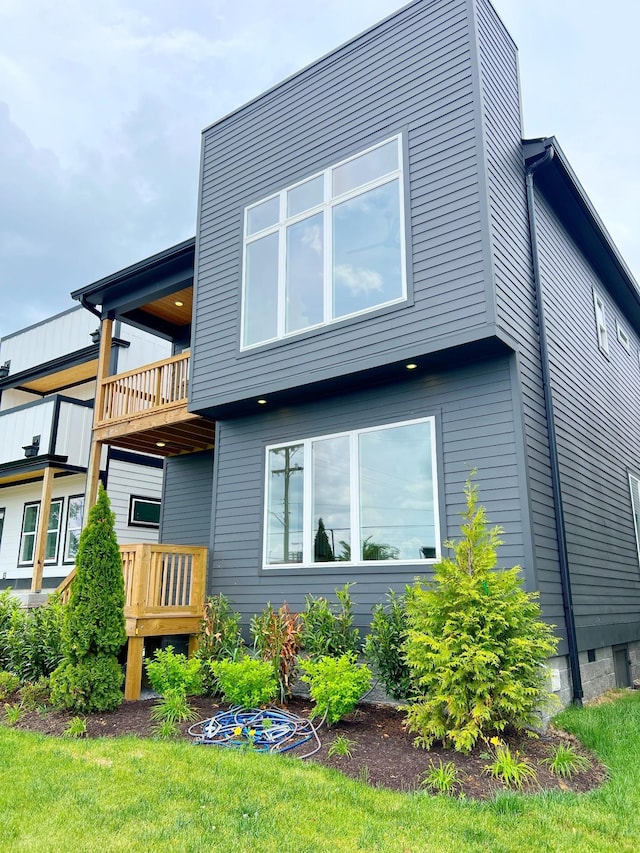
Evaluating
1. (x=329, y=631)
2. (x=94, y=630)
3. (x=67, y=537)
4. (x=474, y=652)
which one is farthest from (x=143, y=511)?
(x=474, y=652)

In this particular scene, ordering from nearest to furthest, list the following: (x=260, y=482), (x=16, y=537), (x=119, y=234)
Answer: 1. (x=260, y=482)
2. (x=16, y=537)
3. (x=119, y=234)

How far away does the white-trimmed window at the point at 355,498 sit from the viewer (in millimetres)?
6578

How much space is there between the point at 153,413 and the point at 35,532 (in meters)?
6.61

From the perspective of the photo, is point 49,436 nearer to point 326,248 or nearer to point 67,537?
point 67,537

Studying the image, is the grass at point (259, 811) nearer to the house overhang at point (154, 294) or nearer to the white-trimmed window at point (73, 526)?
the house overhang at point (154, 294)

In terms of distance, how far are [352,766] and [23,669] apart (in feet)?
14.5

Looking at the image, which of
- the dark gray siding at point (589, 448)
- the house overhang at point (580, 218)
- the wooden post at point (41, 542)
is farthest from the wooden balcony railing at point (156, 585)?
the house overhang at point (580, 218)

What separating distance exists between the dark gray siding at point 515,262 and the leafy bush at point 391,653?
1.34 meters

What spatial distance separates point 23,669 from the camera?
7109 millimetres

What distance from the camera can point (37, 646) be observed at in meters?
7.07

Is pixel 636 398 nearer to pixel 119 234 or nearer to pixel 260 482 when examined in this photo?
pixel 260 482

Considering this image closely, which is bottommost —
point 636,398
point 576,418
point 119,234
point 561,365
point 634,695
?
point 634,695

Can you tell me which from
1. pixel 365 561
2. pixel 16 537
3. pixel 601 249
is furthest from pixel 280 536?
pixel 16 537

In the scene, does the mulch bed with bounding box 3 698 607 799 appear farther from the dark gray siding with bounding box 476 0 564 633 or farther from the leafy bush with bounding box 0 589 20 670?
the leafy bush with bounding box 0 589 20 670
